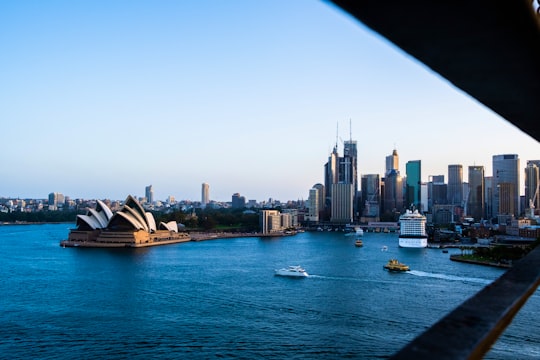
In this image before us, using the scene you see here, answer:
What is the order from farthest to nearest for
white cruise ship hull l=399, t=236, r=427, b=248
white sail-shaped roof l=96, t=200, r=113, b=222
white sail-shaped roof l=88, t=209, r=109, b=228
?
white sail-shaped roof l=96, t=200, r=113, b=222 → white sail-shaped roof l=88, t=209, r=109, b=228 → white cruise ship hull l=399, t=236, r=427, b=248

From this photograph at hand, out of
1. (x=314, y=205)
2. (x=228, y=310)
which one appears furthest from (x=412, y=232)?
(x=314, y=205)

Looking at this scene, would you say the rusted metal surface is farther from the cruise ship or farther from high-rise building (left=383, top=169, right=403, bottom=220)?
high-rise building (left=383, top=169, right=403, bottom=220)

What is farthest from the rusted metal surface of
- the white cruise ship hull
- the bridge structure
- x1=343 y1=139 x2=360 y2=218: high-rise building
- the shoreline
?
x1=343 y1=139 x2=360 y2=218: high-rise building

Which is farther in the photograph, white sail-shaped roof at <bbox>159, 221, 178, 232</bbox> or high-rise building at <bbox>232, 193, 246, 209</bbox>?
high-rise building at <bbox>232, 193, 246, 209</bbox>

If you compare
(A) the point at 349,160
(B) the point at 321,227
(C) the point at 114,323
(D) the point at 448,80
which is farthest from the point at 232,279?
(A) the point at 349,160

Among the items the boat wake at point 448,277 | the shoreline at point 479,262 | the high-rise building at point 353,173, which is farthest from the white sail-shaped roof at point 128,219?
the high-rise building at point 353,173

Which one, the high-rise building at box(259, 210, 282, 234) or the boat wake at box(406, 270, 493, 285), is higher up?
the high-rise building at box(259, 210, 282, 234)

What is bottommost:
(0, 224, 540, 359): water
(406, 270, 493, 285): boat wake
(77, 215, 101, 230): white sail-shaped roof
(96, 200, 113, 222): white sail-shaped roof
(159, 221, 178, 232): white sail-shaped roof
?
(406, 270, 493, 285): boat wake
